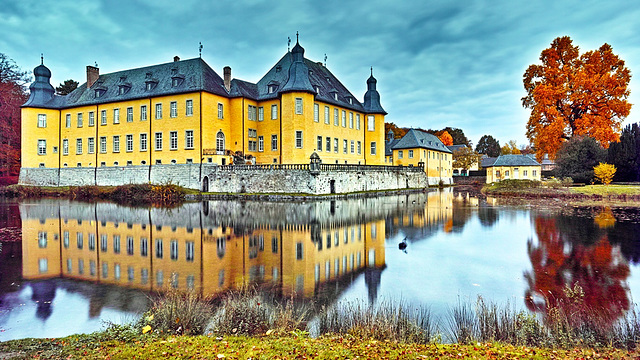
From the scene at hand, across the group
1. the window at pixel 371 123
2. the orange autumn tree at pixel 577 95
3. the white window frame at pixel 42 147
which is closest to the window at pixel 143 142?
the white window frame at pixel 42 147

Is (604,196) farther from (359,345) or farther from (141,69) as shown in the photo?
(141,69)

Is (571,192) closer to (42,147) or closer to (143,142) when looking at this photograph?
(143,142)

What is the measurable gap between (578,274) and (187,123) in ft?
114

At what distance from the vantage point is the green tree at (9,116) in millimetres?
44750

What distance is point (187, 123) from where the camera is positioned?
36062mm

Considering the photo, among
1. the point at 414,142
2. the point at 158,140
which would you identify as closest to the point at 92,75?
the point at 158,140

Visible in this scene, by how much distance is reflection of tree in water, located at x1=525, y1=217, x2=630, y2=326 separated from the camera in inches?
256

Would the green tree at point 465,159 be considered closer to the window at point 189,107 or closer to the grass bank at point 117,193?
the window at point 189,107

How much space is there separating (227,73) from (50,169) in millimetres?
25036

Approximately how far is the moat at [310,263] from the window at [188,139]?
18.7 metres

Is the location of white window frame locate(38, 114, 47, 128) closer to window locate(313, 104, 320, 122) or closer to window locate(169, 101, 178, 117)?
window locate(169, 101, 178, 117)

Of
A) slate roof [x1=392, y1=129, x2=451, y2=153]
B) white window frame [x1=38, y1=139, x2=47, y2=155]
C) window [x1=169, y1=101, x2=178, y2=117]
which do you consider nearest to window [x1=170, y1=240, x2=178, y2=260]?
window [x1=169, y1=101, x2=178, y2=117]

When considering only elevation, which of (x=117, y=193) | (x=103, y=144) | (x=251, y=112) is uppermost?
(x=251, y=112)

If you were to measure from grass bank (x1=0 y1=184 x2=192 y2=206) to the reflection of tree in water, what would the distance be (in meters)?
26.1
